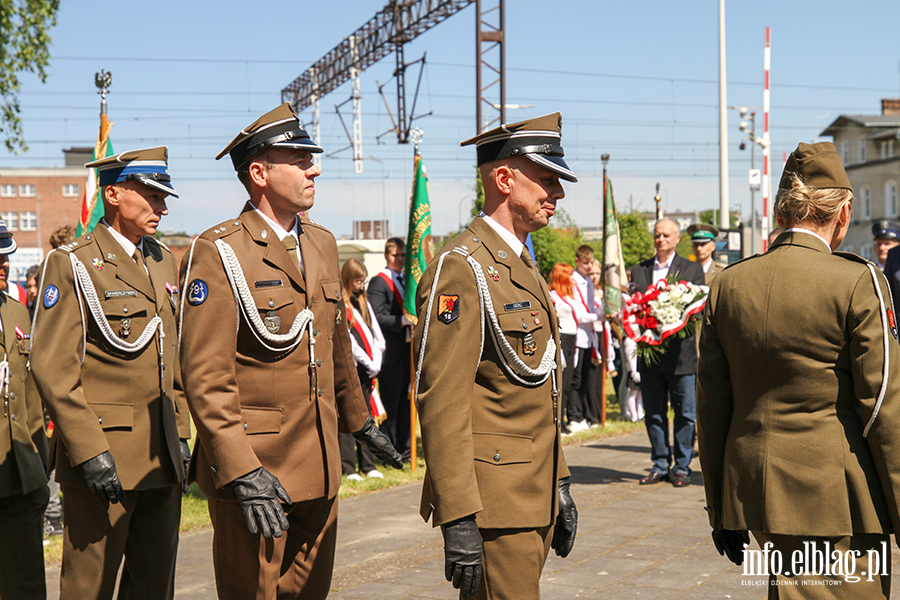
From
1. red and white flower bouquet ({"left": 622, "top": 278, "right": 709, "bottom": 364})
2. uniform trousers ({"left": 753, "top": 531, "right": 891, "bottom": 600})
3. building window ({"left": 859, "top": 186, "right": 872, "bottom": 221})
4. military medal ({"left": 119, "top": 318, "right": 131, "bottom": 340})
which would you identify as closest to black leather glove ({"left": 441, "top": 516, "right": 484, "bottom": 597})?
uniform trousers ({"left": 753, "top": 531, "right": 891, "bottom": 600})

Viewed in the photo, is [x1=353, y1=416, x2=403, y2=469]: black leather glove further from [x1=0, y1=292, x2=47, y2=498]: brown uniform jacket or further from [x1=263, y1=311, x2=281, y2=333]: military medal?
[x1=0, y1=292, x2=47, y2=498]: brown uniform jacket

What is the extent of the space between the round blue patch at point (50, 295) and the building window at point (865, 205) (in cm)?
7005

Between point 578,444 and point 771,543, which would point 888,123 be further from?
point 771,543

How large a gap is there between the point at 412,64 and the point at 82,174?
81.5 m

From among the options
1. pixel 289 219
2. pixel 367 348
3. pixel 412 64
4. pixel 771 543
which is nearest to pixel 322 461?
pixel 289 219

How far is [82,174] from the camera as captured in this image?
97.2 m

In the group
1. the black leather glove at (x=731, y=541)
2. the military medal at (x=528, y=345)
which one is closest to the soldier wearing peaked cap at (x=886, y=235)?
the black leather glove at (x=731, y=541)

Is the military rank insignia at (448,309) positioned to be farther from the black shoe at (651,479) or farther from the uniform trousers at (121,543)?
the black shoe at (651,479)

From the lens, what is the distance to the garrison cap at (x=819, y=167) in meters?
3.20

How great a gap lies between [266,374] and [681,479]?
571 centimetres

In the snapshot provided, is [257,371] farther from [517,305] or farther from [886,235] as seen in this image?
[886,235]

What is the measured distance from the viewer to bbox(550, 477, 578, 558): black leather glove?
10.8ft

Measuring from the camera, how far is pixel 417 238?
9.00 meters

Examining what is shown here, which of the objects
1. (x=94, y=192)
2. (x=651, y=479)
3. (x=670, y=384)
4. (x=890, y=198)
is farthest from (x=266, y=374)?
(x=890, y=198)
